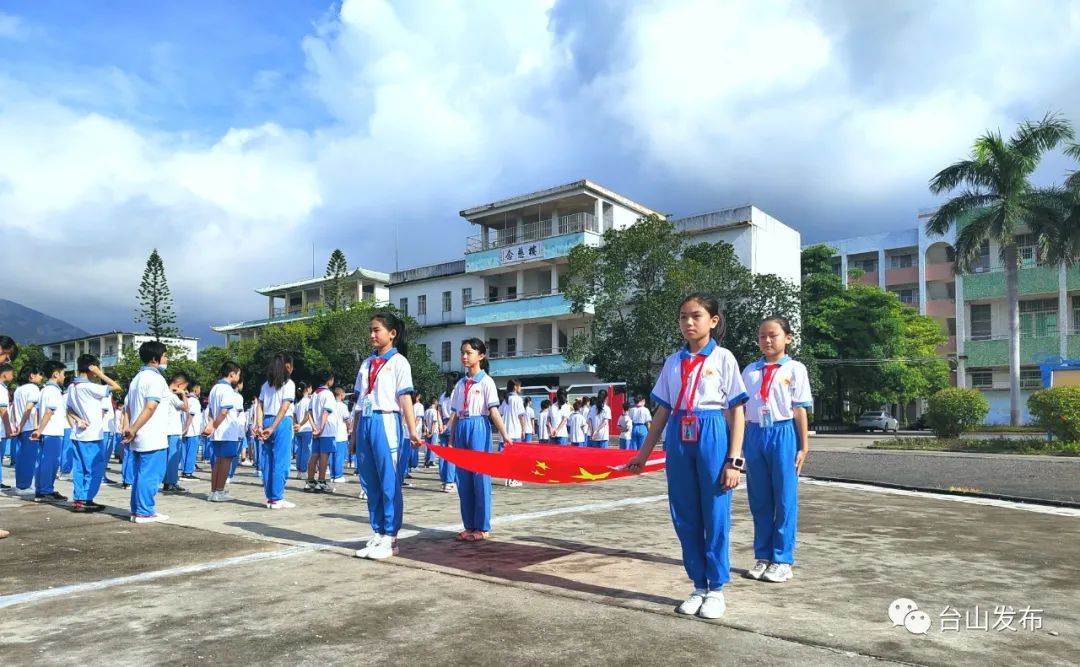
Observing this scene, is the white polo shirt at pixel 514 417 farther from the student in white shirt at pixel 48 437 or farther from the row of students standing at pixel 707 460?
the row of students standing at pixel 707 460

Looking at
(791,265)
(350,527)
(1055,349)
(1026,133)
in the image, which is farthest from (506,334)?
(350,527)

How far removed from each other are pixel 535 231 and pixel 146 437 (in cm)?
3399

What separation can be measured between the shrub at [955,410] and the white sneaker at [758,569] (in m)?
20.8

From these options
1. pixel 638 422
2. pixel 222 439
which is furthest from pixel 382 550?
pixel 638 422

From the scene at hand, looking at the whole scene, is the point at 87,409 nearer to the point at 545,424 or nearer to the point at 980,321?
the point at 545,424

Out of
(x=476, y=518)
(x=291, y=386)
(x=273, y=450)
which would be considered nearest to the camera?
(x=476, y=518)

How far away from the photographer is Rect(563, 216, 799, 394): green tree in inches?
1153

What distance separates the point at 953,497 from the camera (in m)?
10.3

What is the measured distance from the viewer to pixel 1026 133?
27781 mm

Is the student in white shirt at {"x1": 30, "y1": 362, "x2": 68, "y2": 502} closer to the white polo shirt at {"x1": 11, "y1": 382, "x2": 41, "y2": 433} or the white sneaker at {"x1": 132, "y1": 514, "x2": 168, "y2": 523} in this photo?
the white polo shirt at {"x1": 11, "y1": 382, "x2": 41, "y2": 433}

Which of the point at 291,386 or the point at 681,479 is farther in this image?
the point at 291,386

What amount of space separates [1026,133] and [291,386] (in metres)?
28.8

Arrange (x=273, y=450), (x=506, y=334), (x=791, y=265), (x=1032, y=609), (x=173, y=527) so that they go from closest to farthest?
(x=1032, y=609)
(x=173, y=527)
(x=273, y=450)
(x=791, y=265)
(x=506, y=334)

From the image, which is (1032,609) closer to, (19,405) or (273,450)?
(273,450)
